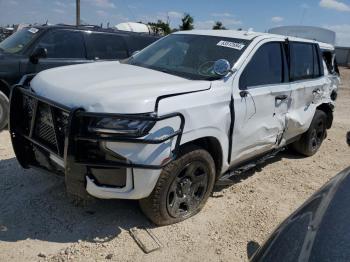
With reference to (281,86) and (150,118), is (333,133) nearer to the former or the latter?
(281,86)

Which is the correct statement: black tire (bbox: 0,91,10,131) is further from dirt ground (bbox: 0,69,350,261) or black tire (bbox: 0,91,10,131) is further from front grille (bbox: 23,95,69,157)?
front grille (bbox: 23,95,69,157)

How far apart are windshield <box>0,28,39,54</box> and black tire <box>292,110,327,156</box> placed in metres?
4.82

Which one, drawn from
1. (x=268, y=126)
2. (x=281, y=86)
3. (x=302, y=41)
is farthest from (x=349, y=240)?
(x=302, y=41)

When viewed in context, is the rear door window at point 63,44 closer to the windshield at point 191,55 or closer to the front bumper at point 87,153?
the windshield at point 191,55

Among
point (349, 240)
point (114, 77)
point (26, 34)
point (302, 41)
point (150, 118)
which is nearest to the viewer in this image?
point (349, 240)

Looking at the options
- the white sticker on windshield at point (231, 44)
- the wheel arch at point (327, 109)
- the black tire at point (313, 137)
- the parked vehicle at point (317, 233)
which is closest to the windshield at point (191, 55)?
the white sticker on windshield at point (231, 44)

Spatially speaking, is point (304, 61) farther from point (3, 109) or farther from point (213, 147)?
point (3, 109)

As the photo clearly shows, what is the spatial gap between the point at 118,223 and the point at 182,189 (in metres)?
0.68

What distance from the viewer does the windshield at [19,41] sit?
6824 mm

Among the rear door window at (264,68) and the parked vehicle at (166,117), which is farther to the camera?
the rear door window at (264,68)

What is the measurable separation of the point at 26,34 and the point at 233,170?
4.73m

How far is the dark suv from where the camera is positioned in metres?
6.51

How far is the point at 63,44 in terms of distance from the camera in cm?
705

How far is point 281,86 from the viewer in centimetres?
480
